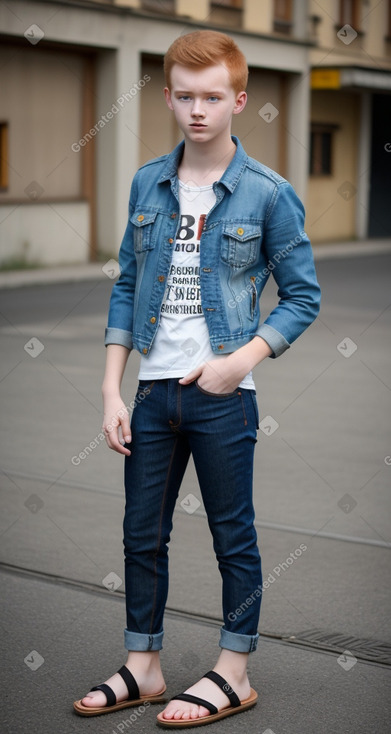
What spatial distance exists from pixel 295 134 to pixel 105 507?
21.7 metres

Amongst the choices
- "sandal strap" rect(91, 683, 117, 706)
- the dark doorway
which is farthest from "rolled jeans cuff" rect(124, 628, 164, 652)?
the dark doorway

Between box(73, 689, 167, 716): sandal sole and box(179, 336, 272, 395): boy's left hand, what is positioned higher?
box(179, 336, 272, 395): boy's left hand

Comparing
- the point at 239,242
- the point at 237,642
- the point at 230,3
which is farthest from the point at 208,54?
the point at 230,3

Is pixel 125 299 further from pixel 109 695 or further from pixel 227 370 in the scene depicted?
pixel 109 695

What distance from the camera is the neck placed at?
305 centimetres

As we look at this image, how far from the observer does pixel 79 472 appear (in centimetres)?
594

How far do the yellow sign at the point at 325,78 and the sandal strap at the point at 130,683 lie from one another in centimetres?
2414

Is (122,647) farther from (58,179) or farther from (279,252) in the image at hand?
(58,179)

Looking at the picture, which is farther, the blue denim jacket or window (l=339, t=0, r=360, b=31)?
window (l=339, t=0, r=360, b=31)

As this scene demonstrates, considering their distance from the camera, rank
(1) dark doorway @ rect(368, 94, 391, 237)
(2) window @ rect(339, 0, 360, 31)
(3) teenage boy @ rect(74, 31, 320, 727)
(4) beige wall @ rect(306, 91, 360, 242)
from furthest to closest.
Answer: (1) dark doorway @ rect(368, 94, 391, 237) < (4) beige wall @ rect(306, 91, 360, 242) < (2) window @ rect(339, 0, 360, 31) < (3) teenage boy @ rect(74, 31, 320, 727)

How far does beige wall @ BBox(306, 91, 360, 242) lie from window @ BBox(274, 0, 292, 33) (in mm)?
2811

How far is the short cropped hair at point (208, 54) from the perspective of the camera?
2.91 meters

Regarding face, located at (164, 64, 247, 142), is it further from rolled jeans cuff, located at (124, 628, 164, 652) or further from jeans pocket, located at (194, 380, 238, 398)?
rolled jeans cuff, located at (124, 628, 164, 652)

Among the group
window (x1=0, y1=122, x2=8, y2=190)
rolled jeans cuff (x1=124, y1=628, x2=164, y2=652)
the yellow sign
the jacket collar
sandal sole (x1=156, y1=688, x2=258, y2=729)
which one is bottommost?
window (x1=0, y1=122, x2=8, y2=190)
